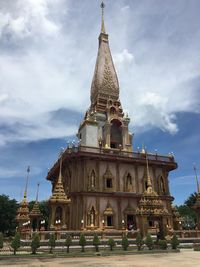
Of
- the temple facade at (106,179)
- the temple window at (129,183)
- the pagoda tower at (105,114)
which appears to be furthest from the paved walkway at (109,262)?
the pagoda tower at (105,114)

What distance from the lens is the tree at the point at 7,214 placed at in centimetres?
5422

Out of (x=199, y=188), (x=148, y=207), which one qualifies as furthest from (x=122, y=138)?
(x=148, y=207)

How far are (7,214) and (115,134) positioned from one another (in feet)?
100

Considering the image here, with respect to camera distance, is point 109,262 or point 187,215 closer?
point 109,262

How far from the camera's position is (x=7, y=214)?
55000mm

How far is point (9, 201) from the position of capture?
57219mm

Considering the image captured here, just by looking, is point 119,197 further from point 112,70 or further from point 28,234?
point 112,70

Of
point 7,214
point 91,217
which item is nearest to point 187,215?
point 7,214

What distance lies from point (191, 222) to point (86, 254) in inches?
2438

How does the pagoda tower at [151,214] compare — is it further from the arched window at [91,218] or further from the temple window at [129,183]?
the temple window at [129,183]

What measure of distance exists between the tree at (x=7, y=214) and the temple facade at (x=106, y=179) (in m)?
19.8

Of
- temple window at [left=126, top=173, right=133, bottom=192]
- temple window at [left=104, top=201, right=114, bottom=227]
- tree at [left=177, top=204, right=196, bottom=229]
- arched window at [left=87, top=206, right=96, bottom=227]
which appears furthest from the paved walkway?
tree at [left=177, top=204, right=196, bottom=229]

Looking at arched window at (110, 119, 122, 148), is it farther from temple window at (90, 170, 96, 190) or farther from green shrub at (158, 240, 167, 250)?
green shrub at (158, 240, 167, 250)

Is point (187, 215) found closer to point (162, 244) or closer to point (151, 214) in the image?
point (151, 214)
